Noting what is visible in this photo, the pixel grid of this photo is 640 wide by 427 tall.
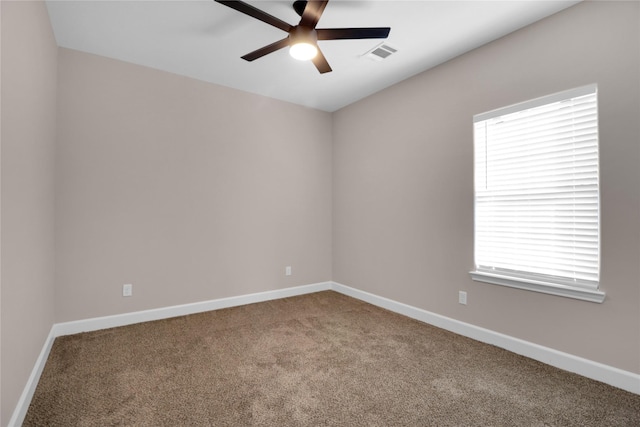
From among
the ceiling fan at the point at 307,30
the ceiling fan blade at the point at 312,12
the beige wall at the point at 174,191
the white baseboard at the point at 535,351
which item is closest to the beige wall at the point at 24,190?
the beige wall at the point at 174,191

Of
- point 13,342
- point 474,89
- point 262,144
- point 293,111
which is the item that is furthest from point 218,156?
point 474,89

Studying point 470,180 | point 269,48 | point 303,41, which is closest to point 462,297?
point 470,180

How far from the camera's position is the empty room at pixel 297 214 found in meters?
1.90

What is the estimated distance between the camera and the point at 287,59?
3.12 m

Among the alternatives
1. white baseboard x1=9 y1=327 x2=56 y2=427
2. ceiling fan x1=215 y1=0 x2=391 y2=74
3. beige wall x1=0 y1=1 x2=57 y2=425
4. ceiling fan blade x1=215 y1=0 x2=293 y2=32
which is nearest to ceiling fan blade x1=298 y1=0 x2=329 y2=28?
ceiling fan x1=215 y1=0 x2=391 y2=74

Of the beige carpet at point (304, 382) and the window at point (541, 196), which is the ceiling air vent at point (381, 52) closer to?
the window at point (541, 196)

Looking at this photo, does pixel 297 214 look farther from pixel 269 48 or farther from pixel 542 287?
pixel 542 287

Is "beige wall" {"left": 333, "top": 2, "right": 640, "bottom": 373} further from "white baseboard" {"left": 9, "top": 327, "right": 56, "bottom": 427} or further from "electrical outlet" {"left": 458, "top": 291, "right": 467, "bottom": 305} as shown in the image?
"white baseboard" {"left": 9, "top": 327, "right": 56, "bottom": 427}

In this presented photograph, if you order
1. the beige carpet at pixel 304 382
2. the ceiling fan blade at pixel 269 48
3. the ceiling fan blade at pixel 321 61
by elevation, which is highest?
the ceiling fan blade at pixel 269 48

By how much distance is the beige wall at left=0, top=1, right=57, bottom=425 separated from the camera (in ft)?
4.91

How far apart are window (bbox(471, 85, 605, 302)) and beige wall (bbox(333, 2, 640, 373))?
79mm

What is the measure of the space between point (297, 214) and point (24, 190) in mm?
2959

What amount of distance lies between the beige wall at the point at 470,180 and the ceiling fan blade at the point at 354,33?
1.32 m

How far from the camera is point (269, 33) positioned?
105 inches
